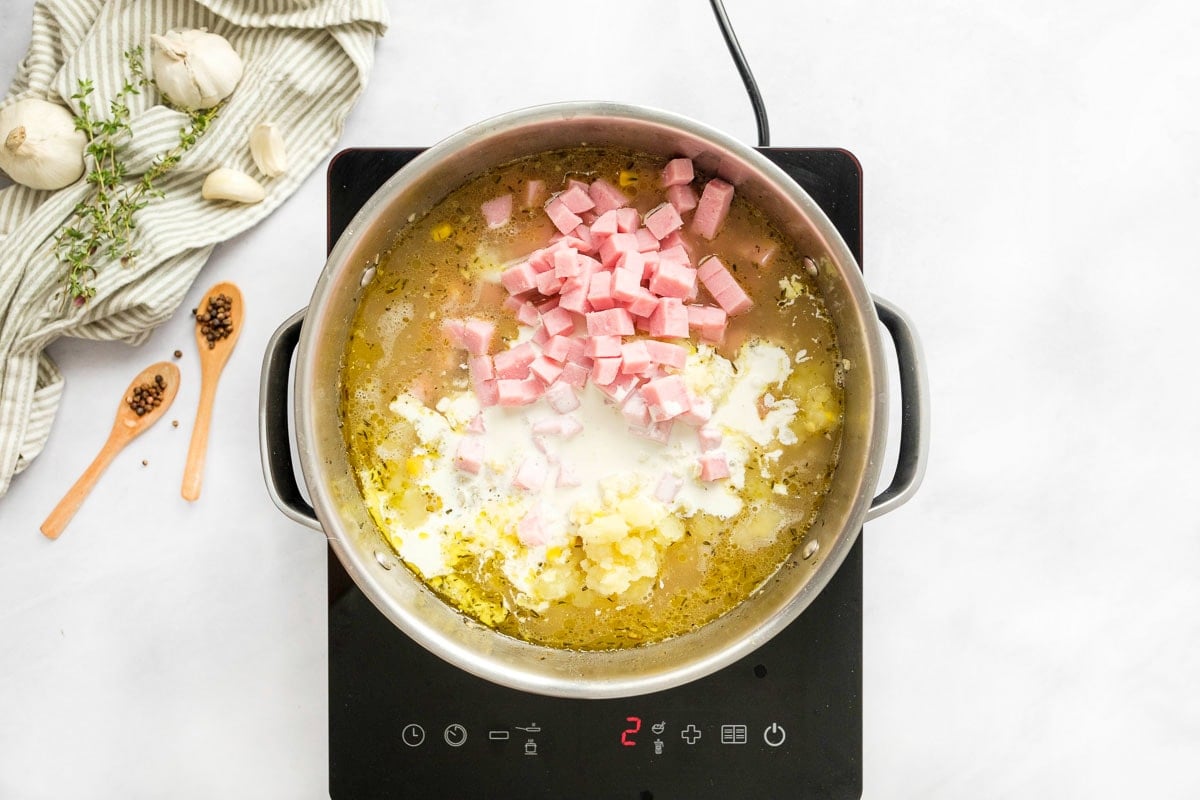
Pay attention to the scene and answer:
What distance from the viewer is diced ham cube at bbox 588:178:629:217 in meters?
1.31

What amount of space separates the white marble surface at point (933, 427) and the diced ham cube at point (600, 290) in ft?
1.38

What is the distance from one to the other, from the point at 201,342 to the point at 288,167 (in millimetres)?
323

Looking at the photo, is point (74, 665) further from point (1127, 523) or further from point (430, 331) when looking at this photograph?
point (1127, 523)

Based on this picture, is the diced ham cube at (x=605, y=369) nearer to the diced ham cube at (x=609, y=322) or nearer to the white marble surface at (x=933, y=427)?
the diced ham cube at (x=609, y=322)

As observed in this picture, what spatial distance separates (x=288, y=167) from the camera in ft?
4.86

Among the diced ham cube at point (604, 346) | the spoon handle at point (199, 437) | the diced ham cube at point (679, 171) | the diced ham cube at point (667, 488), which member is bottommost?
the spoon handle at point (199, 437)

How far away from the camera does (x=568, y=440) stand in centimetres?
132

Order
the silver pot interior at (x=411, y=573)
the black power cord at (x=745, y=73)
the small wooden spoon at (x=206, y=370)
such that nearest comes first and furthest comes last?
the silver pot interior at (x=411, y=573), the black power cord at (x=745, y=73), the small wooden spoon at (x=206, y=370)

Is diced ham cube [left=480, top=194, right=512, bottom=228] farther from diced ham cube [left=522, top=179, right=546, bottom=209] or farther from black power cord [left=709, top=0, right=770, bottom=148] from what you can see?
black power cord [left=709, top=0, right=770, bottom=148]

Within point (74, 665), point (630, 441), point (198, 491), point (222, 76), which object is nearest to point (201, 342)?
point (198, 491)

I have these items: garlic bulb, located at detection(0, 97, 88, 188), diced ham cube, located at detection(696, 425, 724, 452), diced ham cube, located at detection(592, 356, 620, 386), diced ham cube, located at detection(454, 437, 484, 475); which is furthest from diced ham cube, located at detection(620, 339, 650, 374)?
garlic bulb, located at detection(0, 97, 88, 188)

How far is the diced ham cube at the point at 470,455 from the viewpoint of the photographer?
1289 mm

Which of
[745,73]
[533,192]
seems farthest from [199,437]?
[745,73]

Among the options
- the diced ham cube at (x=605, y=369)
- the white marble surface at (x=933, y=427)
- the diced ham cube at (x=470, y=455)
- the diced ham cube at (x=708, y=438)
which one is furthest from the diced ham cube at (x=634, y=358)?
the white marble surface at (x=933, y=427)
